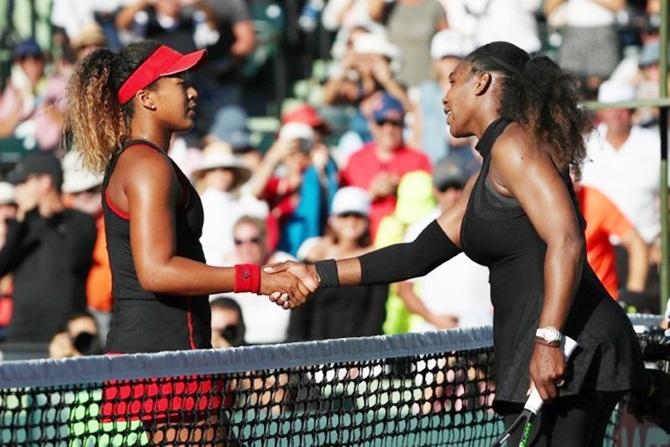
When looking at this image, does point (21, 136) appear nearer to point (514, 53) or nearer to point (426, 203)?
point (426, 203)

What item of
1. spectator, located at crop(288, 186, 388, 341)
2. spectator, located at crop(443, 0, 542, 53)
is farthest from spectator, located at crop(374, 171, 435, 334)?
spectator, located at crop(443, 0, 542, 53)

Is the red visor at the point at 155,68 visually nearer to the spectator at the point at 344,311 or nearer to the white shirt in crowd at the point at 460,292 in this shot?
the spectator at the point at 344,311

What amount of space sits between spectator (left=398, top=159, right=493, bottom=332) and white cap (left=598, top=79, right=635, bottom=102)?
1570mm

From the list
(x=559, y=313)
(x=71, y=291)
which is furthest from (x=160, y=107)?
(x=71, y=291)

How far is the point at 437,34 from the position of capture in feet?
39.5

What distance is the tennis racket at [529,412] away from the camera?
4438mm

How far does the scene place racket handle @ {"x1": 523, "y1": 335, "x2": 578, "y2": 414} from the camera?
4.44m

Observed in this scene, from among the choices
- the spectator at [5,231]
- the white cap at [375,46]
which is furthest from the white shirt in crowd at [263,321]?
the white cap at [375,46]

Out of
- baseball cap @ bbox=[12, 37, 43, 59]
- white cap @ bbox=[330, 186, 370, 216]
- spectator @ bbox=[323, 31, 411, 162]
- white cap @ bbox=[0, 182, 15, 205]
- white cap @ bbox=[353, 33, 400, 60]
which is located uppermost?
baseball cap @ bbox=[12, 37, 43, 59]

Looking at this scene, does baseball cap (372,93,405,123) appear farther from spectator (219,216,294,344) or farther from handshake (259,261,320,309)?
handshake (259,261,320,309)

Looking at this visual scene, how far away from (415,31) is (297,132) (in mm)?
1386

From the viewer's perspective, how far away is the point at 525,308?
4.64 meters

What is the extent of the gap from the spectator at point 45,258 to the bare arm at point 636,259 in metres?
3.23

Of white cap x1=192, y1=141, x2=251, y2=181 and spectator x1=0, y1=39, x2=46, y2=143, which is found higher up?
spectator x1=0, y1=39, x2=46, y2=143
